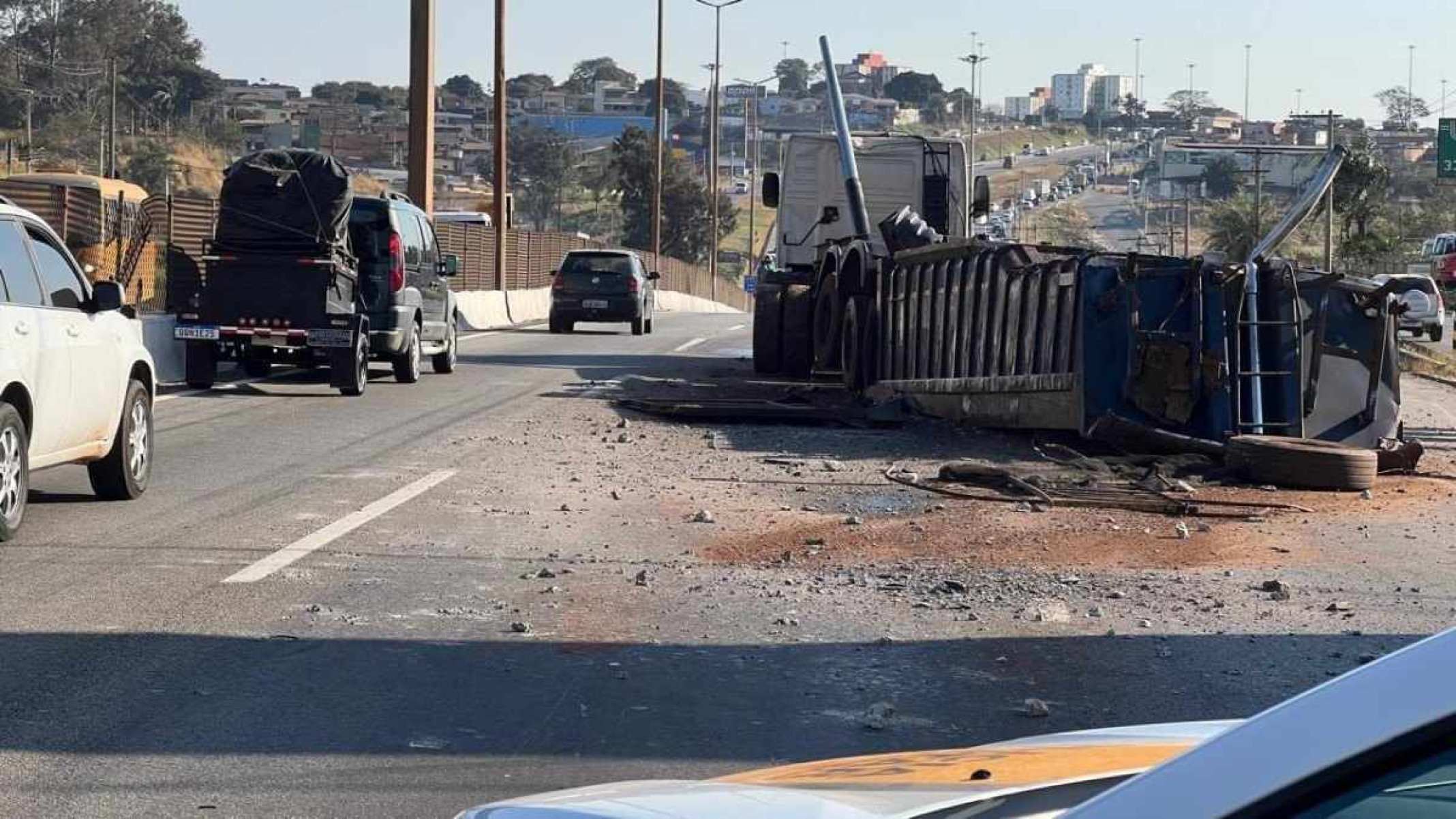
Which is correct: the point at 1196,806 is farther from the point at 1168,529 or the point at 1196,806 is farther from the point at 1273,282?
the point at 1273,282

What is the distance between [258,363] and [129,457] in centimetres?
1036

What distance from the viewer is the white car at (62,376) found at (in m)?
10.2

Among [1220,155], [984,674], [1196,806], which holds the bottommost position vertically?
[984,674]

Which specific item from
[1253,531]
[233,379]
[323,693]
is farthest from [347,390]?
[323,693]

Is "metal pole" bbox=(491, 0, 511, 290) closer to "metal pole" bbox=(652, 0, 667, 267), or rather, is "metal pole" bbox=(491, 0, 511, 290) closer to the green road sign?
"metal pole" bbox=(652, 0, 667, 267)

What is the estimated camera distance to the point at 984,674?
7551 mm

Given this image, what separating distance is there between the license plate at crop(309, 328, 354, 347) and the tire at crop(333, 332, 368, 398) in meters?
0.09

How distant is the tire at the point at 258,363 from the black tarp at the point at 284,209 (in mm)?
1044

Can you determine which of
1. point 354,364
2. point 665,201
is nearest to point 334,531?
point 354,364

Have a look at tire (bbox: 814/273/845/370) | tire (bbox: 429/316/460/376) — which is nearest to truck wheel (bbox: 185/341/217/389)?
tire (bbox: 429/316/460/376)

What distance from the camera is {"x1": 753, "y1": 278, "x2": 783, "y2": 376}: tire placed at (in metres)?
24.3

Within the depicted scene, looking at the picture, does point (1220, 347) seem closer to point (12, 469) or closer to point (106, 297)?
point (106, 297)

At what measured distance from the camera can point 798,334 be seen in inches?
953

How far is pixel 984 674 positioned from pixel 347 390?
1348cm
